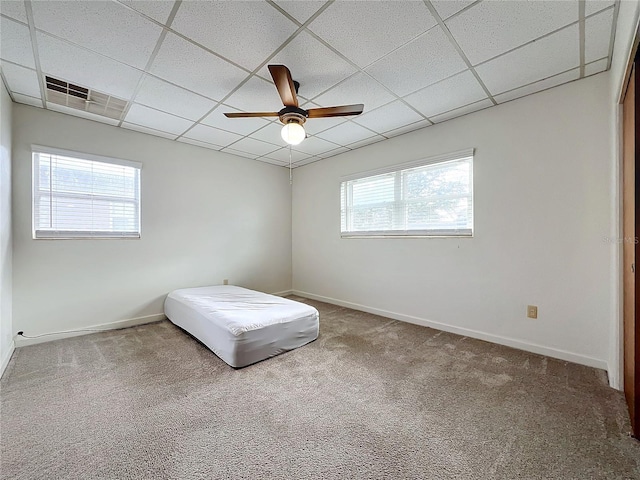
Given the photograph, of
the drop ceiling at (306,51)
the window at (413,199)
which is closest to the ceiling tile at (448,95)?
the drop ceiling at (306,51)

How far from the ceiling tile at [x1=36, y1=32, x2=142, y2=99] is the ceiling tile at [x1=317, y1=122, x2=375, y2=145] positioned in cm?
209

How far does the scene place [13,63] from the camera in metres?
2.17

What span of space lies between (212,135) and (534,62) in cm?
351

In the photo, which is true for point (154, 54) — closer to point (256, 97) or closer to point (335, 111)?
point (256, 97)

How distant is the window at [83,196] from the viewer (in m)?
2.98

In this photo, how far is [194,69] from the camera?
2.27 meters

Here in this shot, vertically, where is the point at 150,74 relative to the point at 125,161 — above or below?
above

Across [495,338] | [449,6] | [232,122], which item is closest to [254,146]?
[232,122]

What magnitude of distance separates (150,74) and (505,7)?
2.67 meters

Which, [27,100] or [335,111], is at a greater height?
[27,100]

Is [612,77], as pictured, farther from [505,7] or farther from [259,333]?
[259,333]

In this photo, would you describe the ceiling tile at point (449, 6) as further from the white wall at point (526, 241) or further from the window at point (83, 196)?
the window at point (83, 196)

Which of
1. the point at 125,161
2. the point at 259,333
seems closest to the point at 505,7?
the point at 259,333

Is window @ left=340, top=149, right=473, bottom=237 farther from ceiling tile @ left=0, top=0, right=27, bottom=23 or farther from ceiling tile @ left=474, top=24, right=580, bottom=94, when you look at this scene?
ceiling tile @ left=0, top=0, right=27, bottom=23
